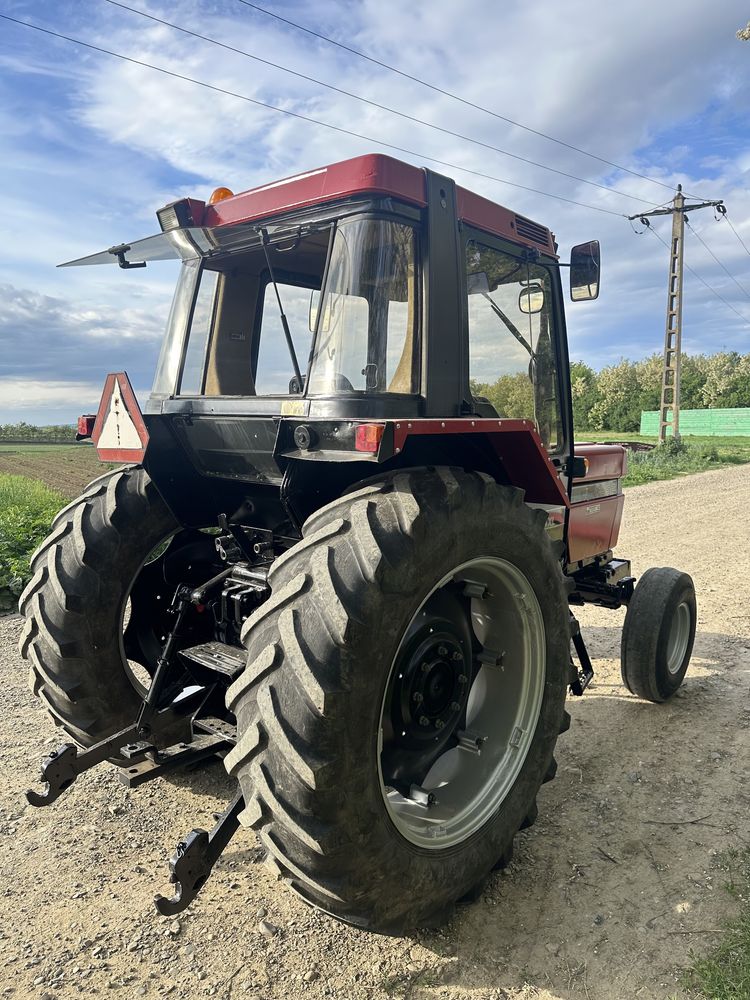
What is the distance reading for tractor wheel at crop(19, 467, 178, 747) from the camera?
9.70ft

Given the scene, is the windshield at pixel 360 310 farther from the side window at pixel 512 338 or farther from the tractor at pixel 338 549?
the side window at pixel 512 338

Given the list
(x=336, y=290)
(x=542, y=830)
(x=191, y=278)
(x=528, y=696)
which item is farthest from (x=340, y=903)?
(x=191, y=278)

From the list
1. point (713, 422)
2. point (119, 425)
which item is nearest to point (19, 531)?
point (119, 425)

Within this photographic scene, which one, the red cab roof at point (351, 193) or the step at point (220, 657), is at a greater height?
the red cab roof at point (351, 193)

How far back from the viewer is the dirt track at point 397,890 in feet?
7.56

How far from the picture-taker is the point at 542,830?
10.3 feet

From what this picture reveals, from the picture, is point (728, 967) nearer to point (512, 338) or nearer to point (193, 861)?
point (193, 861)

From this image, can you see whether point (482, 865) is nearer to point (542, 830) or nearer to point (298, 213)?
point (542, 830)

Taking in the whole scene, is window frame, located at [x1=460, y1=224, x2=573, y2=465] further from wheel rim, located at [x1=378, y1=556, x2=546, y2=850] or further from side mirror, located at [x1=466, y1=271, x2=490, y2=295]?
wheel rim, located at [x1=378, y1=556, x2=546, y2=850]

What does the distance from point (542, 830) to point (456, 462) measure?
5.63 feet

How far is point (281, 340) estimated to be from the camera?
311 cm

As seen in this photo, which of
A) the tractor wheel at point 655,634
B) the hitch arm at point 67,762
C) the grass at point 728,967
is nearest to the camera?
the grass at point 728,967

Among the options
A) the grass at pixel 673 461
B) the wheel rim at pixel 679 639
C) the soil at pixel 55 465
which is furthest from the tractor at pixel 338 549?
the grass at pixel 673 461

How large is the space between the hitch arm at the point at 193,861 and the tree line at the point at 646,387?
52.5 metres
